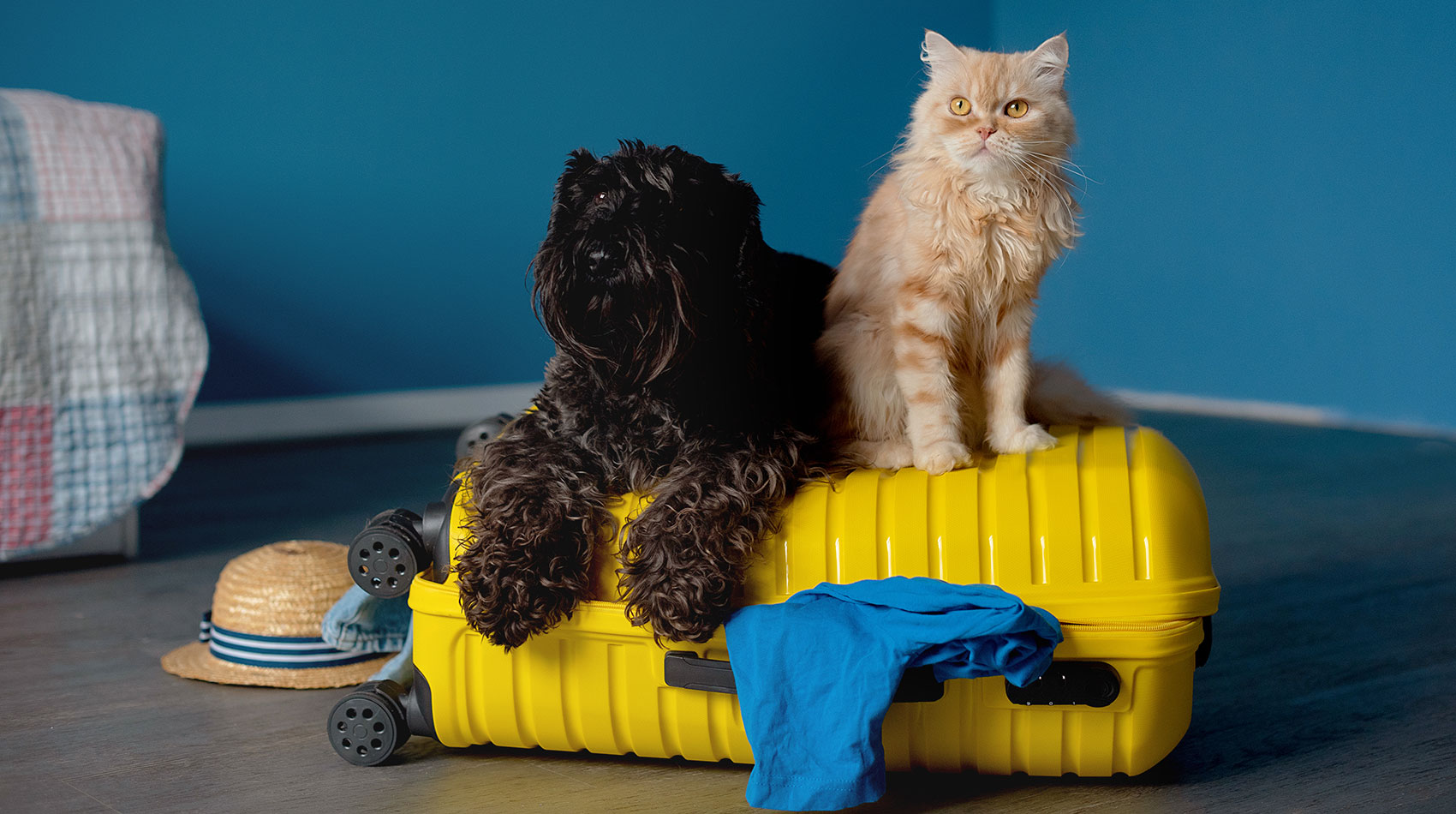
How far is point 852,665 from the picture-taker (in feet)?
Answer: 4.30

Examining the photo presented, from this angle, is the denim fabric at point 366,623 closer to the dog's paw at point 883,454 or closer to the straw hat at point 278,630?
the straw hat at point 278,630

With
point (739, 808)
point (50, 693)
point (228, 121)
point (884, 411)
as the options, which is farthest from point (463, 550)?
point (228, 121)

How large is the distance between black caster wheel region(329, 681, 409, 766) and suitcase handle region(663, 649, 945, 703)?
38 centimetres

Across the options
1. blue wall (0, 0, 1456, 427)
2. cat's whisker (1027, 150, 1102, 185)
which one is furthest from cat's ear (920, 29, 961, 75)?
blue wall (0, 0, 1456, 427)

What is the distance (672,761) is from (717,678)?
0.22 metres

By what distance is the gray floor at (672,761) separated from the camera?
4.75ft

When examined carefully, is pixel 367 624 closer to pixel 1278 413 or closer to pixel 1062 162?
pixel 1062 162

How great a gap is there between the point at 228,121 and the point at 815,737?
3.61 metres

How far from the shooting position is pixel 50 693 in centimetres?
186

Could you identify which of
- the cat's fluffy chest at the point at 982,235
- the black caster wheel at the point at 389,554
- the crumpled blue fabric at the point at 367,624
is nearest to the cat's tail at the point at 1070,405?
the cat's fluffy chest at the point at 982,235

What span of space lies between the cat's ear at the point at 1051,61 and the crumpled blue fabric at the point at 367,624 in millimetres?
1172

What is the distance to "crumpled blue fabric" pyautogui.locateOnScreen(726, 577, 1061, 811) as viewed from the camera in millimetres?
1288

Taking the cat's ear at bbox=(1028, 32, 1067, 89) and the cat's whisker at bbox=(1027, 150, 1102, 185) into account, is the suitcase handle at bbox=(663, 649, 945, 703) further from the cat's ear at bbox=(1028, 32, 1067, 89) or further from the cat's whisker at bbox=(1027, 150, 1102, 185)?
the cat's ear at bbox=(1028, 32, 1067, 89)

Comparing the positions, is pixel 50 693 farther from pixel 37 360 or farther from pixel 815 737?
pixel 815 737
